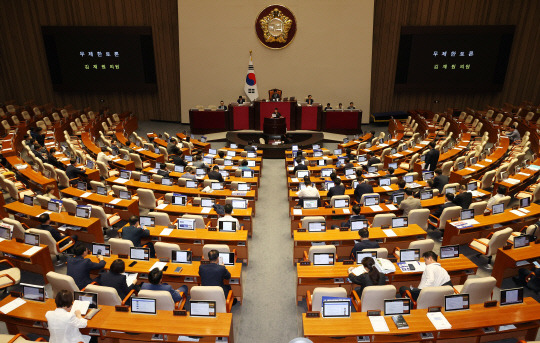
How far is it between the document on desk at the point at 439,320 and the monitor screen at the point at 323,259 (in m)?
1.90

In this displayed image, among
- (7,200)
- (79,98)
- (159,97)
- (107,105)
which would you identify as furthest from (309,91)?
(7,200)

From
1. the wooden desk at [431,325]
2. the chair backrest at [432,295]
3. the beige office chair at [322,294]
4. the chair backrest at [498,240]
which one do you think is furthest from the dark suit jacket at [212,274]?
the chair backrest at [498,240]

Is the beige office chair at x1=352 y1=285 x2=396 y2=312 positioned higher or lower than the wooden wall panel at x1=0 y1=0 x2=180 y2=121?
lower

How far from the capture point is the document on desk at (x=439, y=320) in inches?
208

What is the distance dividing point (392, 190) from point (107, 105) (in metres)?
18.8

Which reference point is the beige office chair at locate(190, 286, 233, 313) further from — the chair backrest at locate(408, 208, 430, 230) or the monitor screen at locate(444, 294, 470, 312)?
the chair backrest at locate(408, 208, 430, 230)

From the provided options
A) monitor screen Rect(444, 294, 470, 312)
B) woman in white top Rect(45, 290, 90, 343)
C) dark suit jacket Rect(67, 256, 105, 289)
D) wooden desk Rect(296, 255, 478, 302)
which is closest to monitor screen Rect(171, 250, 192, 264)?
dark suit jacket Rect(67, 256, 105, 289)

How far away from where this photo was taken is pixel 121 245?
738 cm

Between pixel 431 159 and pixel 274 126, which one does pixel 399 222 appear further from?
pixel 274 126

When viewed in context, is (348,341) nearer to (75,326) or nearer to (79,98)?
(75,326)

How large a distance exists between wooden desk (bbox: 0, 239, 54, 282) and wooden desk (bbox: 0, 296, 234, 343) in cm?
174

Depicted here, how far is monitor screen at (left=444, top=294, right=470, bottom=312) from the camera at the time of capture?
5535 mm

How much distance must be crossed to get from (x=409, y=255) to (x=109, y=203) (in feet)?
23.3

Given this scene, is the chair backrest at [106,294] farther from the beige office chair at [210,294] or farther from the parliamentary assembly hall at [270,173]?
the beige office chair at [210,294]
